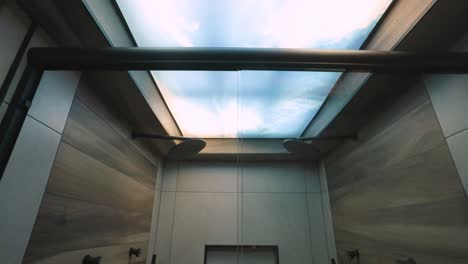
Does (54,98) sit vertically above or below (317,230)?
above

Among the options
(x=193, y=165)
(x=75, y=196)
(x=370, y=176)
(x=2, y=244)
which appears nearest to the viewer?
(x=2, y=244)

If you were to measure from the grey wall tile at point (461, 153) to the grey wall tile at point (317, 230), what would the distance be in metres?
0.96

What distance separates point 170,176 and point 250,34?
1.18 m

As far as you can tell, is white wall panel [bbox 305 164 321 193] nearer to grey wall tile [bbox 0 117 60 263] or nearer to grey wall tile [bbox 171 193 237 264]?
grey wall tile [bbox 171 193 237 264]

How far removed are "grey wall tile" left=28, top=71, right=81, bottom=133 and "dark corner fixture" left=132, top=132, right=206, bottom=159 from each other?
53cm

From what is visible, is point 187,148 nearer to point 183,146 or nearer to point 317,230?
point 183,146

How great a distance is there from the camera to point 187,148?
1.39 metres

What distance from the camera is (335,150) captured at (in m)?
1.45

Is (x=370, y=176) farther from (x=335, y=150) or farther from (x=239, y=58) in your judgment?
(x=239, y=58)

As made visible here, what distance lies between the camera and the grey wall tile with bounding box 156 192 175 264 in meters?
1.49

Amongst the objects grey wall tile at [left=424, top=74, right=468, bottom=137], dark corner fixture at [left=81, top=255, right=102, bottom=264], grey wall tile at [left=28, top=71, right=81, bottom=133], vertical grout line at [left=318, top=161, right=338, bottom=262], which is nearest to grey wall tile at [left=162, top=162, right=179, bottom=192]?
dark corner fixture at [left=81, top=255, right=102, bottom=264]

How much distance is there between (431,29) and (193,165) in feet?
4.73

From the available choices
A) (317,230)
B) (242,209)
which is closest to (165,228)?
(242,209)

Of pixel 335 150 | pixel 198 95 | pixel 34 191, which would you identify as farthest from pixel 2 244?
pixel 335 150
